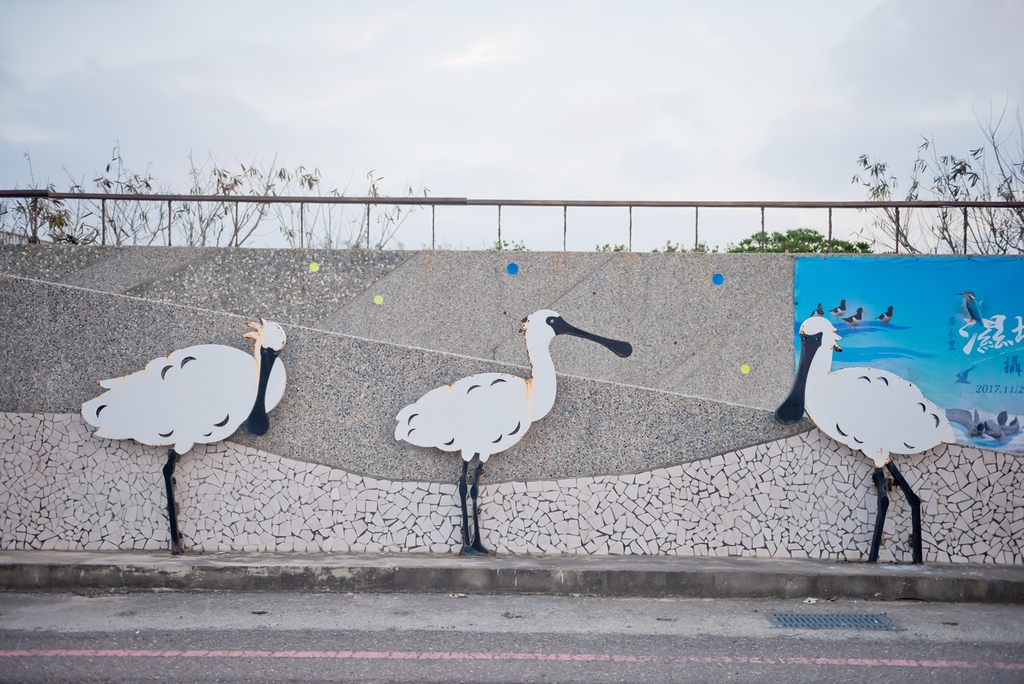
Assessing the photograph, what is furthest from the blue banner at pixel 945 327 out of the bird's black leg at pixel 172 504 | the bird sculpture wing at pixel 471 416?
the bird's black leg at pixel 172 504

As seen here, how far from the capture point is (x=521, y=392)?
25.1 feet

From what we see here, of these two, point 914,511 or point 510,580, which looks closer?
point 510,580

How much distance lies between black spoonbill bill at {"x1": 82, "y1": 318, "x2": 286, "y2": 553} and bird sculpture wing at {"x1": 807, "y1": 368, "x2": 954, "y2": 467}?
5178 millimetres

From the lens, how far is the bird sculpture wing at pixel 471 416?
7.66 metres

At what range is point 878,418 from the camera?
7.73 m

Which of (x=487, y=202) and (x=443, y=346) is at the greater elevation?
(x=487, y=202)

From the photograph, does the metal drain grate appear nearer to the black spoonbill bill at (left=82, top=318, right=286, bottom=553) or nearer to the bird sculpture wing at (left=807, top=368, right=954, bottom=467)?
the bird sculpture wing at (left=807, top=368, right=954, bottom=467)

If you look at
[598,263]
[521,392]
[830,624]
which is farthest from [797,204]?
[830,624]

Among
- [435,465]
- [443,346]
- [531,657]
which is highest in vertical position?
[443,346]

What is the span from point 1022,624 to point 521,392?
4.23 meters

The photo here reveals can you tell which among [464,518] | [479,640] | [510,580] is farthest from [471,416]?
[479,640]

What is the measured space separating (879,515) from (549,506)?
298cm

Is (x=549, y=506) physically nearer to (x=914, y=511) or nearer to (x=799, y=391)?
(x=799, y=391)

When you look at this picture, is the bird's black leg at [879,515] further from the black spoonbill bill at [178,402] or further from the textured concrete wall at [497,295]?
the black spoonbill bill at [178,402]
